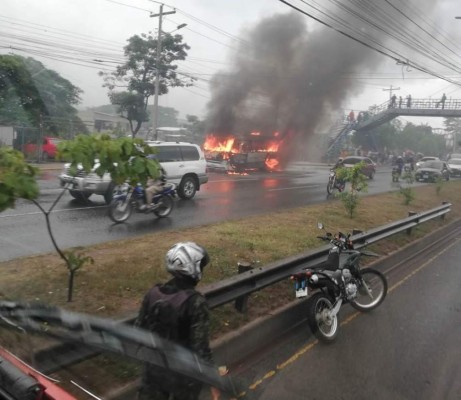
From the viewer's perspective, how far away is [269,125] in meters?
31.4

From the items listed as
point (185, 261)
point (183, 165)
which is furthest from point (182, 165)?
point (185, 261)

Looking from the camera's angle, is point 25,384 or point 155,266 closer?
point 25,384

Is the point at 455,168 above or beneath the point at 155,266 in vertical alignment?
above

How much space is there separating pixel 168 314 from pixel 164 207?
28.0ft

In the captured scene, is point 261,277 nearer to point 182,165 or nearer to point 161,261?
point 161,261

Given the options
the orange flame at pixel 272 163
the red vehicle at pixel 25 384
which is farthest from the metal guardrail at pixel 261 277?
the orange flame at pixel 272 163

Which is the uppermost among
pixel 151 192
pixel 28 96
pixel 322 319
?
pixel 28 96

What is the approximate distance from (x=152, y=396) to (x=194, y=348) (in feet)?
1.08

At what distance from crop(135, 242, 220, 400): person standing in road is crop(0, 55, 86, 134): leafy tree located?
A: 22.1m

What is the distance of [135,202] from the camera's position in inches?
400

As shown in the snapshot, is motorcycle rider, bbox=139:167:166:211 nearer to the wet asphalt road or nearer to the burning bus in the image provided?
the wet asphalt road

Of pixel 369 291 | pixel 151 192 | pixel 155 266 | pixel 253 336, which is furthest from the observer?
pixel 151 192

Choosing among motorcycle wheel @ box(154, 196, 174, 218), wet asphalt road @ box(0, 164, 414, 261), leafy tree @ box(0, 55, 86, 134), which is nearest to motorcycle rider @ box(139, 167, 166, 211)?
motorcycle wheel @ box(154, 196, 174, 218)

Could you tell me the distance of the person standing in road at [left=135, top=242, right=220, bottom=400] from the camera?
7.47 feet
